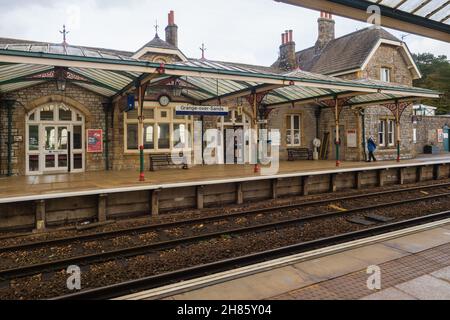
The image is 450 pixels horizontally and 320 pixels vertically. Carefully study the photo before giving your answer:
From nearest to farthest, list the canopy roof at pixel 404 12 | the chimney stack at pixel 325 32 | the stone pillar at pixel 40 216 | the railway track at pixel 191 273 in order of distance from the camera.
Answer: the canopy roof at pixel 404 12 → the railway track at pixel 191 273 → the stone pillar at pixel 40 216 → the chimney stack at pixel 325 32

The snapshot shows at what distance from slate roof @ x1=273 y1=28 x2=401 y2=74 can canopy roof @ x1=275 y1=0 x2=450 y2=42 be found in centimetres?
1633

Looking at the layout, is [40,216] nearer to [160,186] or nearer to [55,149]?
[160,186]

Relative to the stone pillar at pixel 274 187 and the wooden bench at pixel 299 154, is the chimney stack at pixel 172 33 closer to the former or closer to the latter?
the wooden bench at pixel 299 154

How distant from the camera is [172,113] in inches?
592

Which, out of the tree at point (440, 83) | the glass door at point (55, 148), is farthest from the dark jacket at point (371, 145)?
the tree at point (440, 83)

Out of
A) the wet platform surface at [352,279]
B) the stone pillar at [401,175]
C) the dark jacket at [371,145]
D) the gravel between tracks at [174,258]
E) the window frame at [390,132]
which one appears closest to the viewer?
the wet platform surface at [352,279]

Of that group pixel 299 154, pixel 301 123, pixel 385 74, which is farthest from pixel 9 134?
pixel 385 74

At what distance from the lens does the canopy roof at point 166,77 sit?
25.7ft

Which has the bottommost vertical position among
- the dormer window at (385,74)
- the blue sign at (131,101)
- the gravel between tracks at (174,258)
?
the gravel between tracks at (174,258)

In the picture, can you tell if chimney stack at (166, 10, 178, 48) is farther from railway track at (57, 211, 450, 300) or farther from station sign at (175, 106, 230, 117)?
railway track at (57, 211, 450, 300)

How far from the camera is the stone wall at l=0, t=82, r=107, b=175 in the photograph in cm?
1245

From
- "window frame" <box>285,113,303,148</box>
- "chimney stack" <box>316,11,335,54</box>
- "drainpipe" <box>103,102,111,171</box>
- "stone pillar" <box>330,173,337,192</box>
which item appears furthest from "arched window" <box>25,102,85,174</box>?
"chimney stack" <box>316,11,335,54</box>
